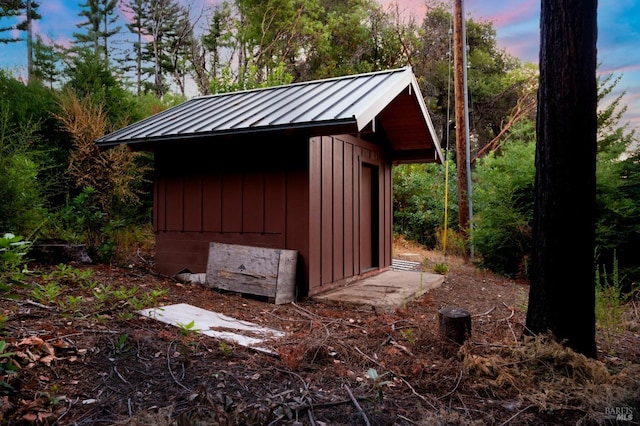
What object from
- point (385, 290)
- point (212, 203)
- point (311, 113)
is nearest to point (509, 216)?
point (385, 290)

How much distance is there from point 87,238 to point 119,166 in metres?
1.51

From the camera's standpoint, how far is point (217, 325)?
399 cm

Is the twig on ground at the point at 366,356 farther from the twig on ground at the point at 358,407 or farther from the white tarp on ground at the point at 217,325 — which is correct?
the white tarp on ground at the point at 217,325

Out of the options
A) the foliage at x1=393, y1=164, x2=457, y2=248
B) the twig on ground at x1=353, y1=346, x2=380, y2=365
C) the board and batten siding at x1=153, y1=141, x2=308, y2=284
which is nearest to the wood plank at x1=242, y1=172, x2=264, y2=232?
the board and batten siding at x1=153, y1=141, x2=308, y2=284

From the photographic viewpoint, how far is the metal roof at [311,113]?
488 centimetres

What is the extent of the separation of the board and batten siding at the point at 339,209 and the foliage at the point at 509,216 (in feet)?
7.49

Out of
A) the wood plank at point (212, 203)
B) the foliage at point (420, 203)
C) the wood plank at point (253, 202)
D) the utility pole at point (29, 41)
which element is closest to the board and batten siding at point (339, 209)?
the wood plank at point (253, 202)

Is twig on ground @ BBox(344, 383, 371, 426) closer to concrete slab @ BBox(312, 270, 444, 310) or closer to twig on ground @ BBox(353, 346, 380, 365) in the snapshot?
twig on ground @ BBox(353, 346, 380, 365)

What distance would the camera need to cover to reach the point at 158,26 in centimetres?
2084

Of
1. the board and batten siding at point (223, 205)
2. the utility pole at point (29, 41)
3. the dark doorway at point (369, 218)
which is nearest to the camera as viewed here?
the board and batten siding at point (223, 205)

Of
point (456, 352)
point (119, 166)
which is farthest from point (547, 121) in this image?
point (119, 166)

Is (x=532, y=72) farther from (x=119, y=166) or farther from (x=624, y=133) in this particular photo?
(x=119, y=166)

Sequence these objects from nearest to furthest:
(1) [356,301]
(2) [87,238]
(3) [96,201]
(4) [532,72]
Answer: (1) [356,301] → (2) [87,238] → (3) [96,201] → (4) [532,72]

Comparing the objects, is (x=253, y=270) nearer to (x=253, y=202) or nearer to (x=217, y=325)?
(x=253, y=202)
